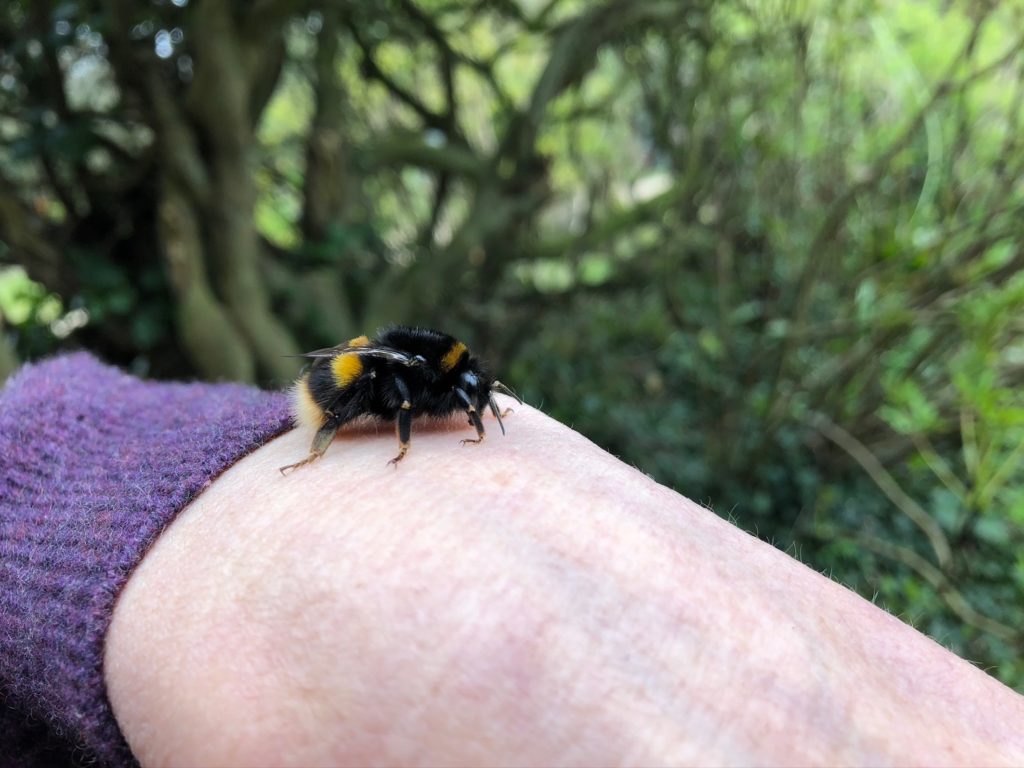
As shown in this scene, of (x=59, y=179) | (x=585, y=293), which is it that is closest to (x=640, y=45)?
(x=585, y=293)

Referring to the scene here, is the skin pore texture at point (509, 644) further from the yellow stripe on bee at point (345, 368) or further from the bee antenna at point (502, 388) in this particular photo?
the bee antenna at point (502, 388)

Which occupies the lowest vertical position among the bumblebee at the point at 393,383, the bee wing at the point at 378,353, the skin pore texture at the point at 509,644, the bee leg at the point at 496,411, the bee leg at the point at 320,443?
the skin pore texture at the point at 509,644

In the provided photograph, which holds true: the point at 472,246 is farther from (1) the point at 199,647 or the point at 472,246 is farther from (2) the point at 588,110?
(1) the point at 199,647

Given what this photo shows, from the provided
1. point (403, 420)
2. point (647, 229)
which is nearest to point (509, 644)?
A: point (403, 420)

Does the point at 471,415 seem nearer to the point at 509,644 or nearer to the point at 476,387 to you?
the point at 476,387

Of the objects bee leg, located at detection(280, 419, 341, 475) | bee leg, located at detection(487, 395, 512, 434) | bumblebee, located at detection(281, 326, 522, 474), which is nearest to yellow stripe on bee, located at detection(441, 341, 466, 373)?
bumblebee, located at detection(281, 326, 522, 474)

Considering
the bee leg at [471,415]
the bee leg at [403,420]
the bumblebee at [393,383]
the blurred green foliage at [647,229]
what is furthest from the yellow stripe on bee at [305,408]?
the blurred green foliage at [647,229]
